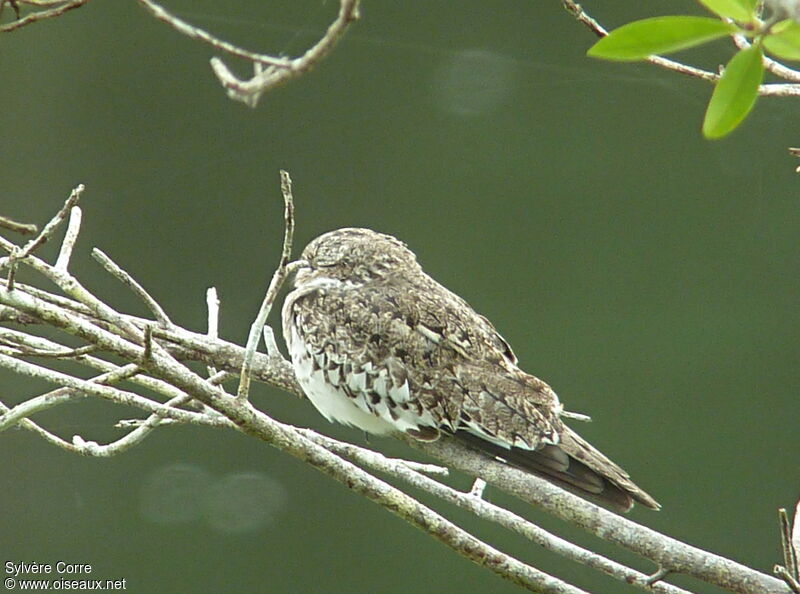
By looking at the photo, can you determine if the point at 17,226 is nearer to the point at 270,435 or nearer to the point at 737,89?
the point at 270,435

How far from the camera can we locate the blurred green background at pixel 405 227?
402 cm

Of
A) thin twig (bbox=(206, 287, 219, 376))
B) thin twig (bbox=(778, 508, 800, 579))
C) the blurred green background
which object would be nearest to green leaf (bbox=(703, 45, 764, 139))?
thin twig (bbox=(778, 508, 800, 579))

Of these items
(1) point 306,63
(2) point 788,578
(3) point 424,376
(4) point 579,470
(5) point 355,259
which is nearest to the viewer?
(1) point 306,63

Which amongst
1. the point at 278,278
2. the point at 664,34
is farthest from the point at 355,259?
the point at 664,34

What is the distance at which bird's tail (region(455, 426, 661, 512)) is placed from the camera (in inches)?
73.7

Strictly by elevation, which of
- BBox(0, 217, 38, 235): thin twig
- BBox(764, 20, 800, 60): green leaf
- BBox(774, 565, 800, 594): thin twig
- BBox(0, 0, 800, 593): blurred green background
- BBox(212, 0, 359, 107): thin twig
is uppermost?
BBox(764, 20, 800, 60): green leaf

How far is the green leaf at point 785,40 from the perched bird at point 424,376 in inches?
47.6

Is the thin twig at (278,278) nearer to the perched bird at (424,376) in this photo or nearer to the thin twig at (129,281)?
the thin twig at (129,281)

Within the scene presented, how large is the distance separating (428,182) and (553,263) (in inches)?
23.0

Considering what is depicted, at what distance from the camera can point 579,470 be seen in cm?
192

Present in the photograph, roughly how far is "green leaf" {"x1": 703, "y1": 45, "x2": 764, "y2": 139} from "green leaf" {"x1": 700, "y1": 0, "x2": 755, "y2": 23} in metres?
0.03

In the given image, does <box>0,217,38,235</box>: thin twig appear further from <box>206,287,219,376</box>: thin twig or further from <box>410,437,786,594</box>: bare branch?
<box>410,437,786,594</box>: bare branch

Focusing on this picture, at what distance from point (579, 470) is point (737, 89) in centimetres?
120

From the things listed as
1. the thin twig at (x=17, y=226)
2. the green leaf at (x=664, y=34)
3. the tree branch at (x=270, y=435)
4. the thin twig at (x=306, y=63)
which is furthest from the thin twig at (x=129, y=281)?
the green leaf at (x=664, y=34)
